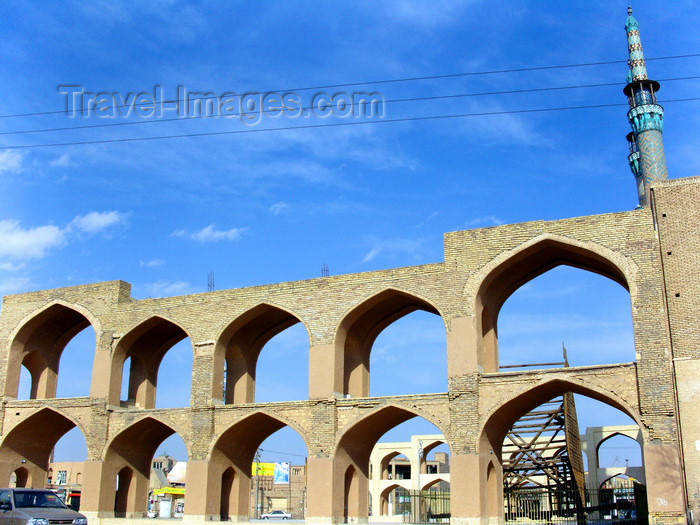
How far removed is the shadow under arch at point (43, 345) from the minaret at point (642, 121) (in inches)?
1143

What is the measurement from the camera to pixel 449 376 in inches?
782

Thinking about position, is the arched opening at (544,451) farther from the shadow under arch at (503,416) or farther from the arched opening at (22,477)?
the arched opening at (22,477)

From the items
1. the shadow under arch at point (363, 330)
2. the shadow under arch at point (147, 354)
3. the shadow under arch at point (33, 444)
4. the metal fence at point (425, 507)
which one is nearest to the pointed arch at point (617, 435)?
the metal fence at point (425, 507)

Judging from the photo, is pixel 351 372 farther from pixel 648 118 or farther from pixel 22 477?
pixel 648 118

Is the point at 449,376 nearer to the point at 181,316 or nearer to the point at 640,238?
the point at 640,238

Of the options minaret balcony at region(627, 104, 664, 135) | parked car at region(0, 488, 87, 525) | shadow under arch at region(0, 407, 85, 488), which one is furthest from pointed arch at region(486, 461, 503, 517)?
minaret balcony at region(627, 104, 664, 135)

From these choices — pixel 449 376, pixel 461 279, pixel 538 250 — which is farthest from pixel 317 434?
pixel 538 250

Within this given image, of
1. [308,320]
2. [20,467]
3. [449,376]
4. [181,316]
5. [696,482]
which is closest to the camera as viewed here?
[696,482]

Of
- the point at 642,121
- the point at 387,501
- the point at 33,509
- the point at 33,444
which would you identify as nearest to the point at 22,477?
the point at 33,444

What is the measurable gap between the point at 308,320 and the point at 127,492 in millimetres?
9034

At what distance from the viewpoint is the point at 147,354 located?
26.9m

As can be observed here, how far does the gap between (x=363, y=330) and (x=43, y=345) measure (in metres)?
12.7

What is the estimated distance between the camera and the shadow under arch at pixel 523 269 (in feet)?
63.6

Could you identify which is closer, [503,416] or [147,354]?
[503,416]
